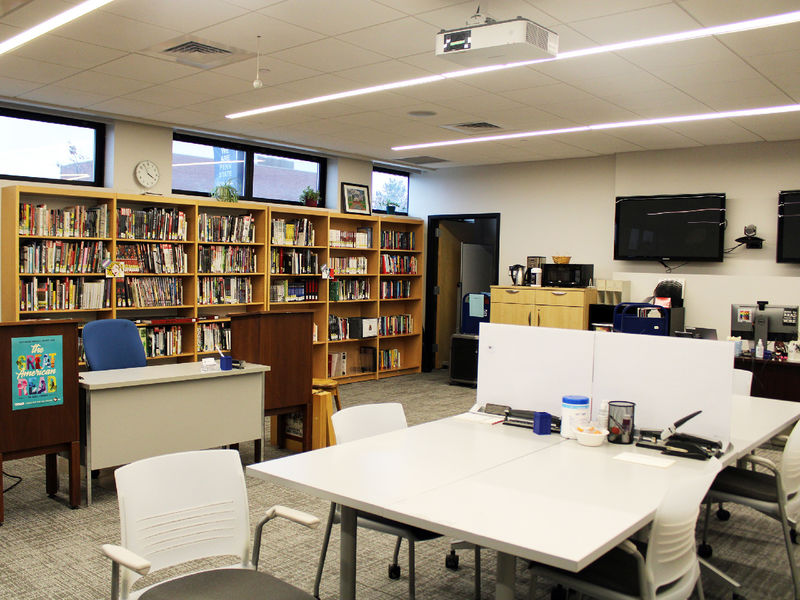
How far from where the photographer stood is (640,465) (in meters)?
2.83

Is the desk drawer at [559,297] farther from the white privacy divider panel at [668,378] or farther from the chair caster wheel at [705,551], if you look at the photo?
the white privacy divider panel at [668,378]

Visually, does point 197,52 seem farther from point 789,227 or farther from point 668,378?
point 789,227

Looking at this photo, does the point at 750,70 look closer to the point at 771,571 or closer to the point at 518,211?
the point at 771,571

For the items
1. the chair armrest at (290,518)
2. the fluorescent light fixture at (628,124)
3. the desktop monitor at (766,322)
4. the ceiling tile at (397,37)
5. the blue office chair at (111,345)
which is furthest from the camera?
the desktop monitor at (766,322)

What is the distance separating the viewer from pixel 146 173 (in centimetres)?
747

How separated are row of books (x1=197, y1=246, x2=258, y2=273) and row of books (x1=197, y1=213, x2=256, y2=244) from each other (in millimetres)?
114

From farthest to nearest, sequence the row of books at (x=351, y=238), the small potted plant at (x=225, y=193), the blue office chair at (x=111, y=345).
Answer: the row of books at (x=351, y=238) < the small potted plant at (x=225, y=193) < the blue office chair at (x=111, y=345)

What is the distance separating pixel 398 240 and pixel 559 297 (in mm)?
2685

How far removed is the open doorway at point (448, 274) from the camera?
10602mm

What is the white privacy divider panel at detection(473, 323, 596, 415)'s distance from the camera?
3400 millimetres

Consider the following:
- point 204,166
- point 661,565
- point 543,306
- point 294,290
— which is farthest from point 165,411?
point 543,306

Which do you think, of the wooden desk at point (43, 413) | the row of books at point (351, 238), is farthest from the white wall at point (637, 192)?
the wooden desk at point (43, 413)

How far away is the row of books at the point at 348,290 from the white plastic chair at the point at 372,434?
5550 millimetres

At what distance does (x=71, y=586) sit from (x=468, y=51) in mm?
3299
